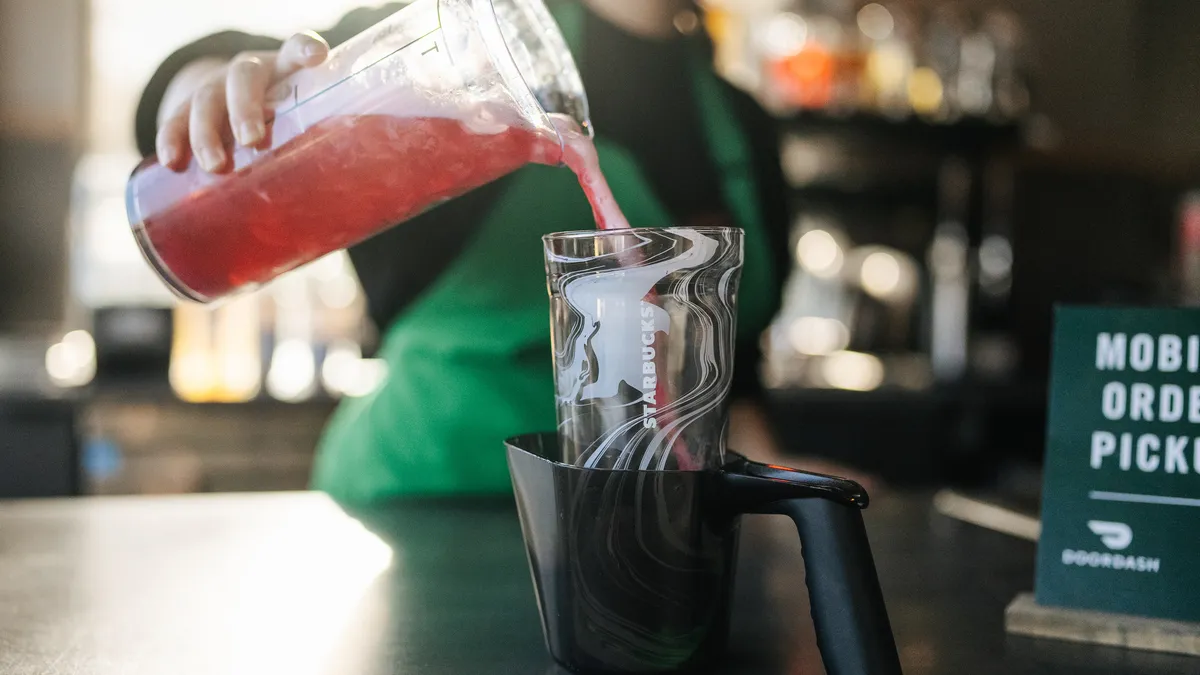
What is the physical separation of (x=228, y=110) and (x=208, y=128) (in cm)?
2

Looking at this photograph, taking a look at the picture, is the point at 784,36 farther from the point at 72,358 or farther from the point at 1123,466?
the point at 1123,466

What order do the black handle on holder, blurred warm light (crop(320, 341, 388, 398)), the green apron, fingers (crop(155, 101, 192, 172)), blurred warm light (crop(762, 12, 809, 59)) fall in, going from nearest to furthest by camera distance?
the black handle on holder < fingers (crop(155, 101, 192, 172)) < the green apron < blurred warm light (crop(320, 341, 388, 398)) < blurred warm light (crop(762, 12, 809, 59))

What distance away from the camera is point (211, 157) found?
613mm

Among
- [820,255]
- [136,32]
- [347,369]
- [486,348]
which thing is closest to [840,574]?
[486,348]

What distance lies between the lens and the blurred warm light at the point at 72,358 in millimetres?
2856

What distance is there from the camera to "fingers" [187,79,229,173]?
613 millimetres

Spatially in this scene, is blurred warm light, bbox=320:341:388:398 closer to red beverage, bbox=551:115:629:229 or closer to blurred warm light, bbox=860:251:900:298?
blurred warm light, bbox=860:251:900:298

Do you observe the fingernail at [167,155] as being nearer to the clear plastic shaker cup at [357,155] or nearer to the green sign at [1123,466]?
the clear plastic shaker cup at [357,155]

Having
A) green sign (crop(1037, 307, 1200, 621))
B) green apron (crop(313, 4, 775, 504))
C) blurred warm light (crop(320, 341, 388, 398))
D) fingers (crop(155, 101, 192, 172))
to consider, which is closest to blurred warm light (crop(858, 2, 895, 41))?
blurred warm light (crop(320, 341, 388, 398))

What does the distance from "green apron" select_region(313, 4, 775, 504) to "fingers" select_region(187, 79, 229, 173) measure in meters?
0.67

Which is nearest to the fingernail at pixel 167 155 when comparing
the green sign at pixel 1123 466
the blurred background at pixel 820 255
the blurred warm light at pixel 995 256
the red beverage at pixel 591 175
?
the red beverage at pixel 591 175

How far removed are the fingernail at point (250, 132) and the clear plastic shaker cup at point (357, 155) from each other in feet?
0.03

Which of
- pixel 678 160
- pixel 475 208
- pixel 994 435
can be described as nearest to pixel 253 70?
pixel 475 208

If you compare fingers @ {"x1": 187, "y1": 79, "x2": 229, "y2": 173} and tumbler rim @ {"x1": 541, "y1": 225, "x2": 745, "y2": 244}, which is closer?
tumbler rim @ {"x1": 541, "y1": 225, "x2": 745, "y2": 244}
